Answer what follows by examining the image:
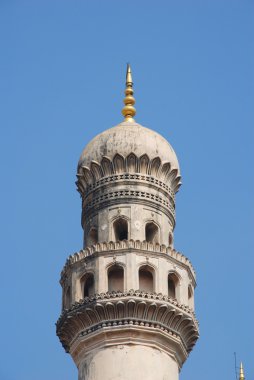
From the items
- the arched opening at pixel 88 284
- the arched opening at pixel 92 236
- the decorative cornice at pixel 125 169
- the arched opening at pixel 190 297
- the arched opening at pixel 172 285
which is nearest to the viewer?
the arched opening at pixel 88 284

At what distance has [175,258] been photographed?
26.5 m

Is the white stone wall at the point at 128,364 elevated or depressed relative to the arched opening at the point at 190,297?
depressed

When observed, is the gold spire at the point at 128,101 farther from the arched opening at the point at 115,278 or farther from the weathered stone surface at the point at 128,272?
the arched opening at the point at 115,278

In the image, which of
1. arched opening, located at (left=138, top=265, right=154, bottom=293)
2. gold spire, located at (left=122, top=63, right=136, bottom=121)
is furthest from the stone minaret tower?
gold spire, located at (left=122, top=63, right=136, bottom=121)

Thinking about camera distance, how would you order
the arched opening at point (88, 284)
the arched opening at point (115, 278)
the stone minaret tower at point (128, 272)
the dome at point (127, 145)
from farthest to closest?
the dome at point (127, 145), the arched opening at point (88, 284), the arched opening at point (115, 278), the stone minaret tower at point (128, 272)

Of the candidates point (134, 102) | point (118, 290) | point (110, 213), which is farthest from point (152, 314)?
point (134, 102)

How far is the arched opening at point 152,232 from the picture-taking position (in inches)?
1068

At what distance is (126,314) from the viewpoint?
25469 mm

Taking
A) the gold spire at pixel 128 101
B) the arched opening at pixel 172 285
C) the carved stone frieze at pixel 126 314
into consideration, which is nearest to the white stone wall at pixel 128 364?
the carved stone frieze at pixel 126 314

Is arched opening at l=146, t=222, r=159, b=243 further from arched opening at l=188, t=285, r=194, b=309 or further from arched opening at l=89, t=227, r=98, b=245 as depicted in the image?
arched opening at l=188, t=285, r=194, b=309

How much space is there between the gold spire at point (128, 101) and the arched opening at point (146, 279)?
4.69 m

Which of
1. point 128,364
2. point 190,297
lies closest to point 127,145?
point 190,297

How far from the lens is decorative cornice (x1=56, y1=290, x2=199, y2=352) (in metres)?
25.5

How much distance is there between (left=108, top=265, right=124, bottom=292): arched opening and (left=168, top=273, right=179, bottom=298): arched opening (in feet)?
3.52
